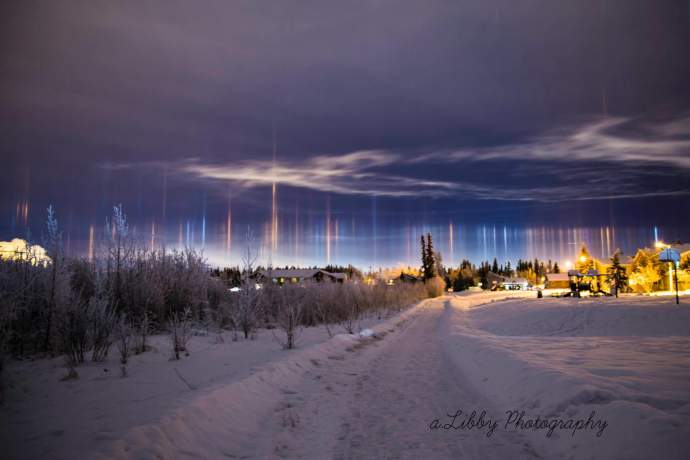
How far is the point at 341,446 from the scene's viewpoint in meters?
5.23

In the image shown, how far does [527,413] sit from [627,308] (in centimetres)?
1785

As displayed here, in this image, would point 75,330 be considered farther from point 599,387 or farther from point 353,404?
point 599,387

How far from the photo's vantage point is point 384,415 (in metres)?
6.41

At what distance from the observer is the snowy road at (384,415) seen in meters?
5.11

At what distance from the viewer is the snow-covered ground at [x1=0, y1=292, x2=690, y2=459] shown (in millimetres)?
4852

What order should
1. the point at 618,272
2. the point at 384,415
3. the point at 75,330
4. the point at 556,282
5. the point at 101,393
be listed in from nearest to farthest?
the point at 384,415, the point at 101,393, the point at 75,330, the point at 618,272, the point at 556,282

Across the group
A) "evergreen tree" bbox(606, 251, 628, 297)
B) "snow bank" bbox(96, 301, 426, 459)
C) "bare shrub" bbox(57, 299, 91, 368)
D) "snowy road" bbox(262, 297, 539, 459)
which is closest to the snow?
"snow bank" bbox(96, 301, 426, 459)

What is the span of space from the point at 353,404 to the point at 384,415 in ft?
2.76

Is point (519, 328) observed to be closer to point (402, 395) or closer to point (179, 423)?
point (402, 395)

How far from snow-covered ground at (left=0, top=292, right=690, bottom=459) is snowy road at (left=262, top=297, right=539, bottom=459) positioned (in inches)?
1.0

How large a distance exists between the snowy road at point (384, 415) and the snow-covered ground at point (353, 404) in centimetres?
3

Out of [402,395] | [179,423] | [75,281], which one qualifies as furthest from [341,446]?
[75,281]

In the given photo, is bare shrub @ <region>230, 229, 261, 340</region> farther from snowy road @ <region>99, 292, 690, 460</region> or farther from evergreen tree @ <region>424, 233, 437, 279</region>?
evergreen tree @ <region>424, 233, 437, 279</region>

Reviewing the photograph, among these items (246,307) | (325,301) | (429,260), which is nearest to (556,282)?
(429,260)
